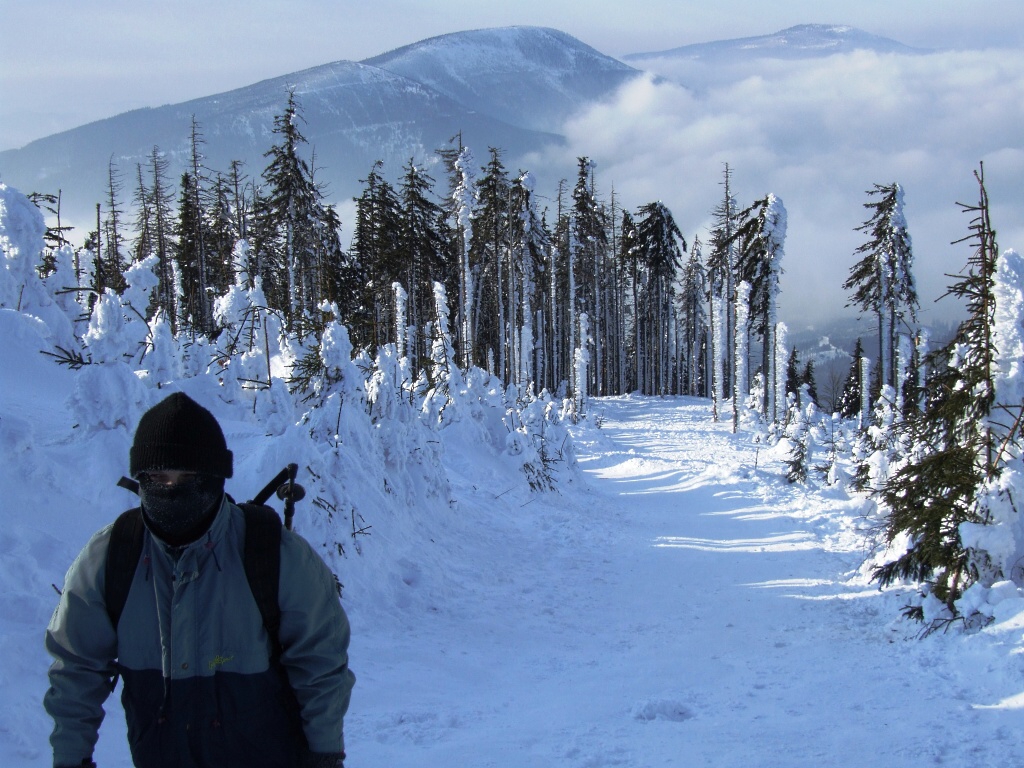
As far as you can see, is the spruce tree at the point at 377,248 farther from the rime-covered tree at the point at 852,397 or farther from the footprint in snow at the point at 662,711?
the rime-covered tree at the point at 852,397

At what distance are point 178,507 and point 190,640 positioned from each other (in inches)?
18.3

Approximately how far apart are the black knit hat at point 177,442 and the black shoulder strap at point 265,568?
273 mm

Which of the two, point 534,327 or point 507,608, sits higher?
point 534,327

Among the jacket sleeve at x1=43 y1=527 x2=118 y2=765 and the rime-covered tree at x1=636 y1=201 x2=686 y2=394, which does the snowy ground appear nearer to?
the jacket sleeve at x1=43 y1=527 x2=118 y2=765

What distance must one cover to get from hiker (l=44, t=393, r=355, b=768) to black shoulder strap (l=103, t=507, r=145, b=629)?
1 centimetres

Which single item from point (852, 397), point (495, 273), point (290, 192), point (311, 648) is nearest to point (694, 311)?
point (852, 397)

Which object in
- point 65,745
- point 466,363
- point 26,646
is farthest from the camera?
point 466,363

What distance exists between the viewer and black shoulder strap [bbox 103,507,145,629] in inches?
99.3

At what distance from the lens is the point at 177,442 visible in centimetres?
251

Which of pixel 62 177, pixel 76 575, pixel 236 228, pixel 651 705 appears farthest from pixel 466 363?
pixel 62 177

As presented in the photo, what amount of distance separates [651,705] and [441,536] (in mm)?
5142

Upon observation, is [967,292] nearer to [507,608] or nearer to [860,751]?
[860,751]

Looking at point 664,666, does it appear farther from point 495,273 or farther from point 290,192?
point 495,273

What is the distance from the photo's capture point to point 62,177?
19588 centimetres
